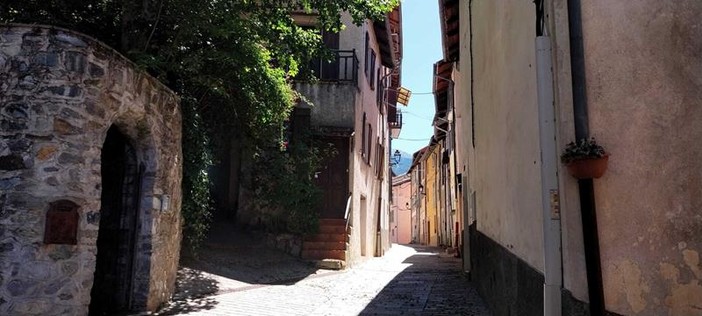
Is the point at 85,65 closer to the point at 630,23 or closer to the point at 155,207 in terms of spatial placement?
the point at 155,207

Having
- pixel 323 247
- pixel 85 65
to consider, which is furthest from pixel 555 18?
pixel 323 247

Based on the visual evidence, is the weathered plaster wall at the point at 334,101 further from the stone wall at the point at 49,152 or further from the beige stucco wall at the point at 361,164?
the stone wall at the point at 49,152

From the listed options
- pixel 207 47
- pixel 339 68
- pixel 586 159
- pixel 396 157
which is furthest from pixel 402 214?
pixel 586 159

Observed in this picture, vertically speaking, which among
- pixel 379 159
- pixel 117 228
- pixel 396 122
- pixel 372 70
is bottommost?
pixel 117 228

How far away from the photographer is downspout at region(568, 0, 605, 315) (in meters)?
3.11

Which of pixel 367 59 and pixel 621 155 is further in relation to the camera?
pixel 367 59

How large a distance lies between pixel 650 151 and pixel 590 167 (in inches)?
13.7

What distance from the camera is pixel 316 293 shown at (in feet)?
28.4

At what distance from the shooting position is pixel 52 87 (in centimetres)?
517

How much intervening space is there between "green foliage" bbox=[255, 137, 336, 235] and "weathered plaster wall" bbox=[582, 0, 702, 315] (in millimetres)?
9133

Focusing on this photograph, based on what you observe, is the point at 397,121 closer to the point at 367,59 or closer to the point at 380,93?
the point at 380,93

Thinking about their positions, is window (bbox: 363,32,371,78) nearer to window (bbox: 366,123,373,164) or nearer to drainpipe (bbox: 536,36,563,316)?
Result: window (bbox: 366,123,373,164)

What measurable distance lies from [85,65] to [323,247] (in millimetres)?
7681

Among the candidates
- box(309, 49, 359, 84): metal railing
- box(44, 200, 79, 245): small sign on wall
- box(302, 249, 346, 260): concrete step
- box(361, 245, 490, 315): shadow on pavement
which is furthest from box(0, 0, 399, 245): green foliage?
box(309, 49, 359, 84): metal railing
